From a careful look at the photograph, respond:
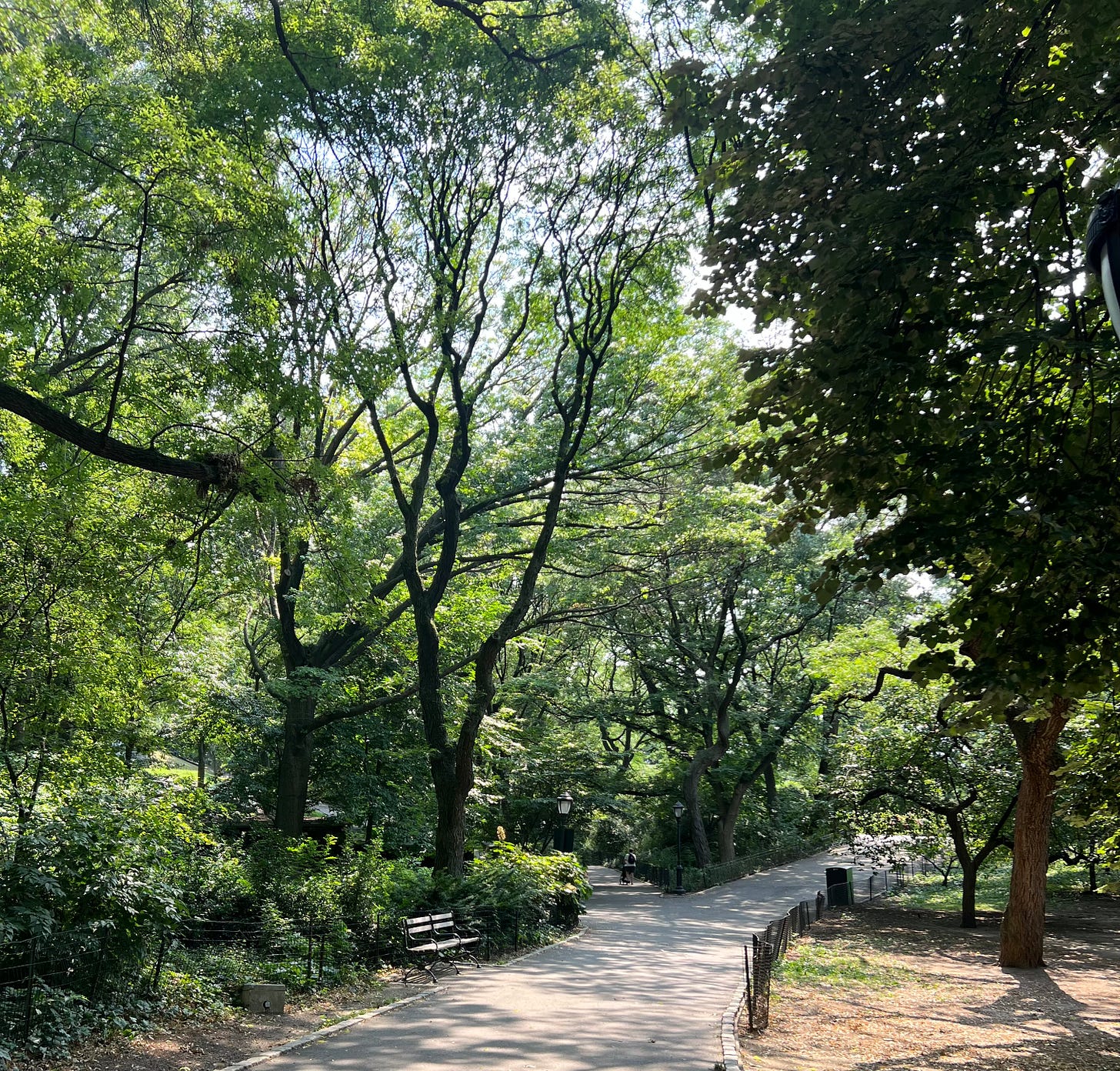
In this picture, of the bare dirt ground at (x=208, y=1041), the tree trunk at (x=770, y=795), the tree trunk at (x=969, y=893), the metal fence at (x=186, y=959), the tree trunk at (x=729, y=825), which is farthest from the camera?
the tree trunk at (x=770, y=795)

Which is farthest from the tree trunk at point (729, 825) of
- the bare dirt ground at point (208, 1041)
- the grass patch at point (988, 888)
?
the bare dirt ground at point (208, 1041)

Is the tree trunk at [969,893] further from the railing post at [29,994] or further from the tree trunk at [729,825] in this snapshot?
the railing post at [29,994]

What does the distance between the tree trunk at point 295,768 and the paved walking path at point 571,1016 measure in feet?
19.7

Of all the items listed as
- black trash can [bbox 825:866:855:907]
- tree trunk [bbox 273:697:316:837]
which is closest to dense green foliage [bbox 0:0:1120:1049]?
tree trunk [bbox 273:697:316:837]

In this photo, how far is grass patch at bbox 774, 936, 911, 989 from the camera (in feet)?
48.0

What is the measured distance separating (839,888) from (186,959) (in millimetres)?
21371

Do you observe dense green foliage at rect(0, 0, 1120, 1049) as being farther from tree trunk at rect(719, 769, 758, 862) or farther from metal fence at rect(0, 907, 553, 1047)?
tree trunk at rect(719, 769, 758, 862)

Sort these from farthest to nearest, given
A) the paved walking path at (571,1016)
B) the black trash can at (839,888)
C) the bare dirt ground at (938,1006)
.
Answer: the black trash can at (839,888), the bare dirt ground at (938,1006), the paved walking path at (571,1016)

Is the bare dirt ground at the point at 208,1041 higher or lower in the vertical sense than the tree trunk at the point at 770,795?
lower

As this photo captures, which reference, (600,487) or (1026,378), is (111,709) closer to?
(600,487)

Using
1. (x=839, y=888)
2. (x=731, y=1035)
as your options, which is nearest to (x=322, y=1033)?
(x=731, y=1035)

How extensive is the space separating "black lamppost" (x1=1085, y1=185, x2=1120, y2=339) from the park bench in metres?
12.0

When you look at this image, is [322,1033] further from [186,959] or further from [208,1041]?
[186,959]

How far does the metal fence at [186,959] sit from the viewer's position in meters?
7.64
